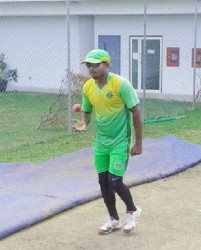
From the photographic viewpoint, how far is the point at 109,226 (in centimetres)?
588

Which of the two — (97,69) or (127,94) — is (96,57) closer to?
(97,69)

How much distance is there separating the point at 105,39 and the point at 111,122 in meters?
14.7

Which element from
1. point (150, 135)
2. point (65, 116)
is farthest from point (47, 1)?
point (150, 135)

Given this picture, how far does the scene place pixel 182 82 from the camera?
1888 centimetres

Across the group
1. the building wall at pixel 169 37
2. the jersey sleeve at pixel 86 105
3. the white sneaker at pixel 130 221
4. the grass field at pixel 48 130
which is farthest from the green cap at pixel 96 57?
the building wall at pixel 169 37

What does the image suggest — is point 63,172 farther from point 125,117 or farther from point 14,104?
point 14,104

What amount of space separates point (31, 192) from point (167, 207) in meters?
1.54

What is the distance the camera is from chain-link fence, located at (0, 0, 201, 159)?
18.3 meters

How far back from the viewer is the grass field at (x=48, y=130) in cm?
1025

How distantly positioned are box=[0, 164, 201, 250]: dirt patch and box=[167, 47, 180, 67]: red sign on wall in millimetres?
11765

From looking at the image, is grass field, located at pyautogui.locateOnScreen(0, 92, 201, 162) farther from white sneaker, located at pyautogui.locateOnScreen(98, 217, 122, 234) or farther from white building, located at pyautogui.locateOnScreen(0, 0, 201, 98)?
white sneaker, located at pyautogui.locateOnScreen(98, 217, 122, 234)

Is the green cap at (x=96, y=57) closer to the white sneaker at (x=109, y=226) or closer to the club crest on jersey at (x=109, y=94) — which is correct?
the club crest on jersey at (x=109, y=94)

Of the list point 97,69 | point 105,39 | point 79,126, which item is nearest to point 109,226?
point 79,126

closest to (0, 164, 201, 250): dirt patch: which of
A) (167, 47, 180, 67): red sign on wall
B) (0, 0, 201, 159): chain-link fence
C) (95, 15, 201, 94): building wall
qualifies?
(0, 0, 201, 159): chain-link fence
